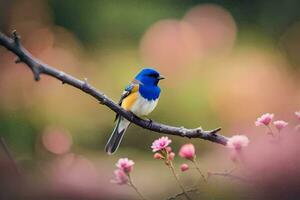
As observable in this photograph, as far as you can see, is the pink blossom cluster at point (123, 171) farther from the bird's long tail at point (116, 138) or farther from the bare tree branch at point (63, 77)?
the bird's long tail at point (116, 138)

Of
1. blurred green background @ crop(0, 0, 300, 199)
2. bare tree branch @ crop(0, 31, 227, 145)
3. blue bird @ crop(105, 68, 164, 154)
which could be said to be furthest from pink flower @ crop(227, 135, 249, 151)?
blurred green background @ crop(0, 0, 300, 199)

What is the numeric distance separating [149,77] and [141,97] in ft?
0.13

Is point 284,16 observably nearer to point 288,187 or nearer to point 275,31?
point 275,31

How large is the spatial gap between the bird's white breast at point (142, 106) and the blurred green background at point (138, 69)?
127 cm

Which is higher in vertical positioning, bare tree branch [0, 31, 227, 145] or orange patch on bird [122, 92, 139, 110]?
orange patch on bird [122, 92, 139, 110]

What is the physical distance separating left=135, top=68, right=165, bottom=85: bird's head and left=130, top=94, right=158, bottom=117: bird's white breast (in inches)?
1.3

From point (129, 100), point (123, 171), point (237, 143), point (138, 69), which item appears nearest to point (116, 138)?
point (129, 100)

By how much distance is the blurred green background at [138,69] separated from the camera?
323 cm

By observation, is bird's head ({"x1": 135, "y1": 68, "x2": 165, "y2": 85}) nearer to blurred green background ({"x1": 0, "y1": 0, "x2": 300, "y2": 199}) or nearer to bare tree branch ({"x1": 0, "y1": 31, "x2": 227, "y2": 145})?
bare tree branch ({"x1": 0, "y1": 31, "x2": 227, "y2": 145})

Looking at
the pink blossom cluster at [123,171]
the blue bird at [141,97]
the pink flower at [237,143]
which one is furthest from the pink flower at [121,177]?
the blue bird at [141,97]

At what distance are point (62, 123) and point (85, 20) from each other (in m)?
1.02

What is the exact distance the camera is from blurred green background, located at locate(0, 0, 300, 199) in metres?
3.23

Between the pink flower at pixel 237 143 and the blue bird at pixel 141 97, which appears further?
the blue bird at pixel 141 97

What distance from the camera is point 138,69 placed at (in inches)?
137
